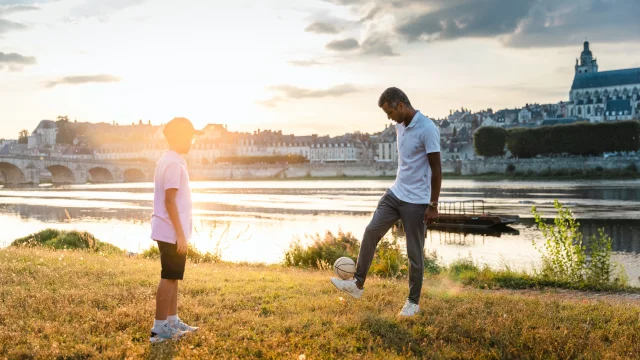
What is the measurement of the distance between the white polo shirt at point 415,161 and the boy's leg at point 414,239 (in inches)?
3.4

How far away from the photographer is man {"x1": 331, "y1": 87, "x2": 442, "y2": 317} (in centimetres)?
551

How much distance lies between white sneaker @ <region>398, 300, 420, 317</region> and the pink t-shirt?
220 centimetres

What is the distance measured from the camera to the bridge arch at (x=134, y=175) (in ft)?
331

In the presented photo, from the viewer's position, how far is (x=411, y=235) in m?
5.65

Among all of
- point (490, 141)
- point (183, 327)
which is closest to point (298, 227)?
point (183, 327)

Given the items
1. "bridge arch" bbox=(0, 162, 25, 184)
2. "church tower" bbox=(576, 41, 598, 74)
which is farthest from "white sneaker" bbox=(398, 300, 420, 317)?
"church tower" bbox=(576, 41, 598, 74)

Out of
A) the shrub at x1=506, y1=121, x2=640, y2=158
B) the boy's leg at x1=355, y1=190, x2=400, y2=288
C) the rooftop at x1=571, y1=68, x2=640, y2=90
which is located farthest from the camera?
the rooftop at x1=571, y1=68, x2=640, y2=90

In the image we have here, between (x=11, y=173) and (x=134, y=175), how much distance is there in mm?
21842

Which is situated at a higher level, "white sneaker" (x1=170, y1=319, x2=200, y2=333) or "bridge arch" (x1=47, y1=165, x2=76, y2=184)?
"white sneaker" (x1=170, y1=319, x2=200, y2=333)

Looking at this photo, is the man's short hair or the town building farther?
the town building

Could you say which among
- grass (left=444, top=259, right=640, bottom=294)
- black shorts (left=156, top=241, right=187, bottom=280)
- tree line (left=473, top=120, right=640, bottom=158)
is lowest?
grass (left=444, top=259, right=640, bottom=294)

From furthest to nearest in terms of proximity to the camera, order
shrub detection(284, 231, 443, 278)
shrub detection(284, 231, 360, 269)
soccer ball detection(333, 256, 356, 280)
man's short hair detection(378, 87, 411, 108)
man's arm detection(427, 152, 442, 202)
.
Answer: shrub detection(284, 231, 360, 269)
shrub detection(284, 231, 443, 278)
soccer ball detection(333, 256, 356, 280)
man's short hair detection(378, 87, 411, 108)
man's arm detection(427, 152, 442, 202)

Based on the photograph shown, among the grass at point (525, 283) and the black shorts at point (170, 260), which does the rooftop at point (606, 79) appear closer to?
the grass at point (525, 283)

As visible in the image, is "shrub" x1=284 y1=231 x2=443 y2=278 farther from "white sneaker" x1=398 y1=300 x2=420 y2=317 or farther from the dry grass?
"white sneaker" x1=398 y1=300 x2=420 y2=317
